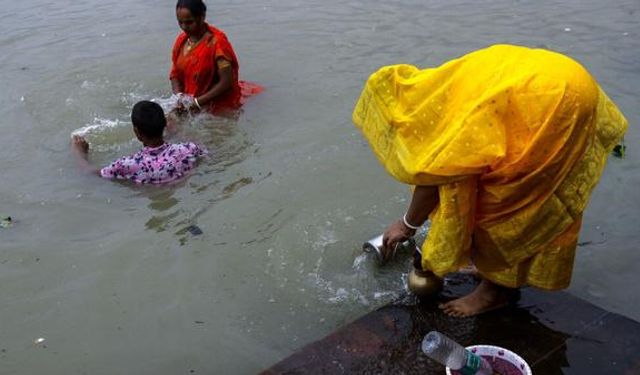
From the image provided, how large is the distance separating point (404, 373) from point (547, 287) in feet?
2.34

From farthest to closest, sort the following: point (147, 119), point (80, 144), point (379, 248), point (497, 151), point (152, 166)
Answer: point (80, 144) → point (152, 166) → point (147, 119) → point (379, 248) → point (497, 151)

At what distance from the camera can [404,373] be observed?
255 cm

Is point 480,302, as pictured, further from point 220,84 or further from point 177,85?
point 177,85

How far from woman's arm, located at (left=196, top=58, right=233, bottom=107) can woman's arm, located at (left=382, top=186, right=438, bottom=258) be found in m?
2.88

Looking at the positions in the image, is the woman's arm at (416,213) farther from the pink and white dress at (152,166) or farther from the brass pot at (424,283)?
the pink and white dress at (152,166)

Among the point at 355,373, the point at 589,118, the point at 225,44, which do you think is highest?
the point at 589,118

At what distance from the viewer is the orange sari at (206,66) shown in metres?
5.21

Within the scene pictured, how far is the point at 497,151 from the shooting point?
7.38ft

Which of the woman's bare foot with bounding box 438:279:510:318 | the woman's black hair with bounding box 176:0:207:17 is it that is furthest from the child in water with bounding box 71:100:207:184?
the woman's bare foot with bounding box 438:279:510:318

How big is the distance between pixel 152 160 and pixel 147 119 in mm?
297

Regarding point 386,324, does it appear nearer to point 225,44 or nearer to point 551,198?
point 551,198

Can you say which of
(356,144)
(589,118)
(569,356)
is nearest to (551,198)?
(589,118)

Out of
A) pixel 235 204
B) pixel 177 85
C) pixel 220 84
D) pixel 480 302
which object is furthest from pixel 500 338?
pixel 177 85

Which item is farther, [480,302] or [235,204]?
[235,204]
